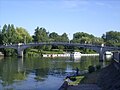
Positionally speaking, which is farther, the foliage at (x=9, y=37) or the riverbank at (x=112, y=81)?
the foliage at (x=9, y=37)

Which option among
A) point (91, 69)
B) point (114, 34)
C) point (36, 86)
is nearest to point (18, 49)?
point (91, 69)

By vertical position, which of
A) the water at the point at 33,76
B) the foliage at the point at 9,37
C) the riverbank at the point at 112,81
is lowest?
the water at the point at 33,76

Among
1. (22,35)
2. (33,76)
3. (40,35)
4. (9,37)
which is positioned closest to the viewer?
(33,76)

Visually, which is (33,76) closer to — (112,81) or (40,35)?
(112,81)

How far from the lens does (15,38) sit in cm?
11819

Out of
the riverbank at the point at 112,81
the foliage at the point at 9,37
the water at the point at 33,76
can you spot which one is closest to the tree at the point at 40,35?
the foliage at the point at 9,37

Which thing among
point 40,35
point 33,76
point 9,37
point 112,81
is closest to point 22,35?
point 40,35

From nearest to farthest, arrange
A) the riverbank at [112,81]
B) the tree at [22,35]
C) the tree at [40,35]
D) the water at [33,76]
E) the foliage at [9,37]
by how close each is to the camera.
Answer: the riverbank at [112,81]
the water at [33,76]
the foliage at [9,37]
the tree at [22,35]
the tree at [40,35]

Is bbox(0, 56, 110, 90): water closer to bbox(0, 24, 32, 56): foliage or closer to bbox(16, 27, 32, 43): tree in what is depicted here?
bbox(0, 24, 32, 56): foliage

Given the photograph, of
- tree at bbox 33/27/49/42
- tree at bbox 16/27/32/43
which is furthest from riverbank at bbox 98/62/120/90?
tree at bbox 33/27/49/42

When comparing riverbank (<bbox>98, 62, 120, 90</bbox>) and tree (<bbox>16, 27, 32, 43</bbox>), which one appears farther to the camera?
tree (<bbox>16, 27, 32, 43</bbox>)

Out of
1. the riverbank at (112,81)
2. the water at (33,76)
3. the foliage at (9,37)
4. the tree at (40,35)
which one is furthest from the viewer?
the tree at (40,35)

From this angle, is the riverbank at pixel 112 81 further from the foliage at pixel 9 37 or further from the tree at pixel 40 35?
the tree at pixel 40 35

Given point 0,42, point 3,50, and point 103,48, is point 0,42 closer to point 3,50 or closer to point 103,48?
point 3,50
